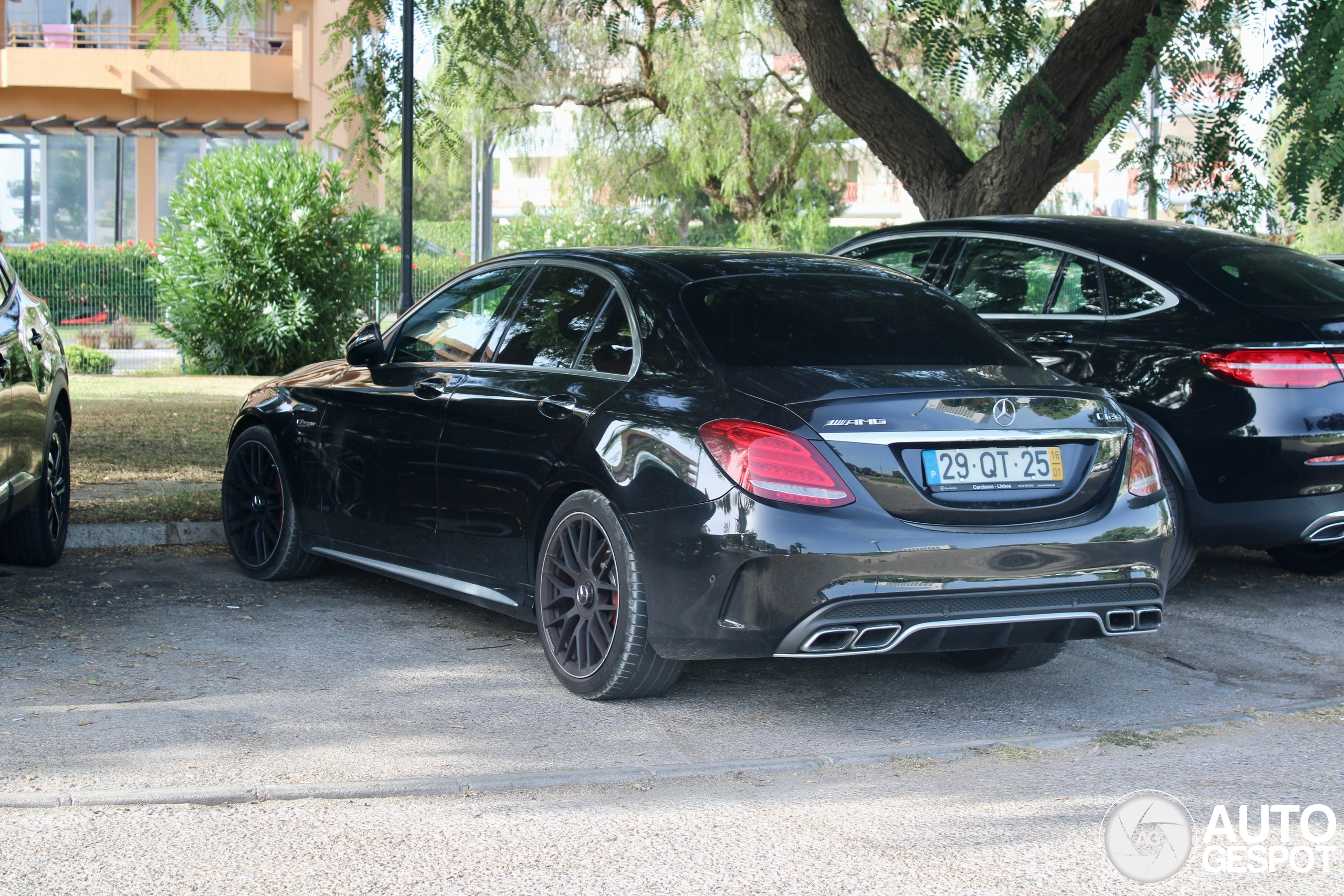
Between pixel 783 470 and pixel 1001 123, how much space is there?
697 cm

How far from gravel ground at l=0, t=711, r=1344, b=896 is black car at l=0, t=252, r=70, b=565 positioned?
8.92 feet

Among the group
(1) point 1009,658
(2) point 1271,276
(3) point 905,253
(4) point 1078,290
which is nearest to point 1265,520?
(2) point 1271,276

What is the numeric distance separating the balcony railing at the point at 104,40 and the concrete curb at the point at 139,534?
3125cm

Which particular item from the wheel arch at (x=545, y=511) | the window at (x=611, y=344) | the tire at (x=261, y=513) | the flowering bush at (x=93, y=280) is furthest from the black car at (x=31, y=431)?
the flowering bush at (x=93, y=280)

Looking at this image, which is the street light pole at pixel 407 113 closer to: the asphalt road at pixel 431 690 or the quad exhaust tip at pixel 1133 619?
the asphalt road at pixel 431 690

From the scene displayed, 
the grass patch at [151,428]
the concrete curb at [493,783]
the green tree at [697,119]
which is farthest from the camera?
Answer: the green tree at [697,119]

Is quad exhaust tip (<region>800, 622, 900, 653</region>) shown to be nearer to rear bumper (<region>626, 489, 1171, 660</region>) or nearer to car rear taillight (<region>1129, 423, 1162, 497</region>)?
rear bumper (<region>626, 489, 1171, 660</region>)

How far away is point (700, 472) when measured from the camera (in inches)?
169

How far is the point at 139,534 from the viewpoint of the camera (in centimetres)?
750

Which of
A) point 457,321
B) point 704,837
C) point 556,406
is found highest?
point 457,321

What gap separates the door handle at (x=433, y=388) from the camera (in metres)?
5.57

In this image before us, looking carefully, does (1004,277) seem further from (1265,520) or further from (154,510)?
(154,510)

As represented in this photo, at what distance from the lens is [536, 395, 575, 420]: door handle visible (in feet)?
16.1

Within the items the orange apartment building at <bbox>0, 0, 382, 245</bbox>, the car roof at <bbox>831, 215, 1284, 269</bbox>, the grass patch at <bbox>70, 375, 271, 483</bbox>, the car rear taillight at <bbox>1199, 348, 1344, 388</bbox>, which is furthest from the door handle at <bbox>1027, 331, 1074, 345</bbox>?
the orange apartment building at <bbox>0, 0, 382, 245</bbox>
